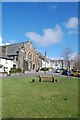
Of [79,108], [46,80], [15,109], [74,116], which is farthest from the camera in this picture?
[46,80]

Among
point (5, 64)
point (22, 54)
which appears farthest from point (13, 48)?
point (5, 64)

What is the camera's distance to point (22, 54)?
8675 centimetres

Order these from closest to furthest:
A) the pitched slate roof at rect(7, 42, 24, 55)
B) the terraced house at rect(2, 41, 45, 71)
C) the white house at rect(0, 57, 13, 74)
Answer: the white house at rect(0, 57, 13, 74), the terraced house at rect(2, 41, 45, 71), the pitched slate roof at rect(7, 42, 24, 55)

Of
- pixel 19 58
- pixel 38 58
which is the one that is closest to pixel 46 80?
pixel 19 58

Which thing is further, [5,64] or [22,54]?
[22,54]

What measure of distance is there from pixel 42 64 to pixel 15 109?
99336 millimetres

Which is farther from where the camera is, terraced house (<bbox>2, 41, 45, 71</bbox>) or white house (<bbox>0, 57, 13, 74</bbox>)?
terraced house (<bbox>2, 41, 45, 71</bbox>)

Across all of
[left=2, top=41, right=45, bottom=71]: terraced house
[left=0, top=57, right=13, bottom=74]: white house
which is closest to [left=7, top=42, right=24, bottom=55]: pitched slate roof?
[left=2, top=41, right=45, bottom=71]: terraced house

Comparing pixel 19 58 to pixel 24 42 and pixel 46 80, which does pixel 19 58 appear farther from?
pixel 46 80

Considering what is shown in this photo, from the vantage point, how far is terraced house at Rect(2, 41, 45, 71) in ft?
277

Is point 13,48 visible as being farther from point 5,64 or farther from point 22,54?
point 5,64

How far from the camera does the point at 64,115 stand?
32.3 ft

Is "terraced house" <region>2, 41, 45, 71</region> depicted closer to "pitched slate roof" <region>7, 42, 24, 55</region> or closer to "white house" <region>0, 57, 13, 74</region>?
"pitched slate roof" <region>7, 42, 24, 55</region>

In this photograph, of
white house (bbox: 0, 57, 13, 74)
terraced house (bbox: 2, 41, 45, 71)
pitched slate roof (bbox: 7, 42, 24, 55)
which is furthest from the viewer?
pitched slate roof (bbox: 7, 42, 24, 55)
